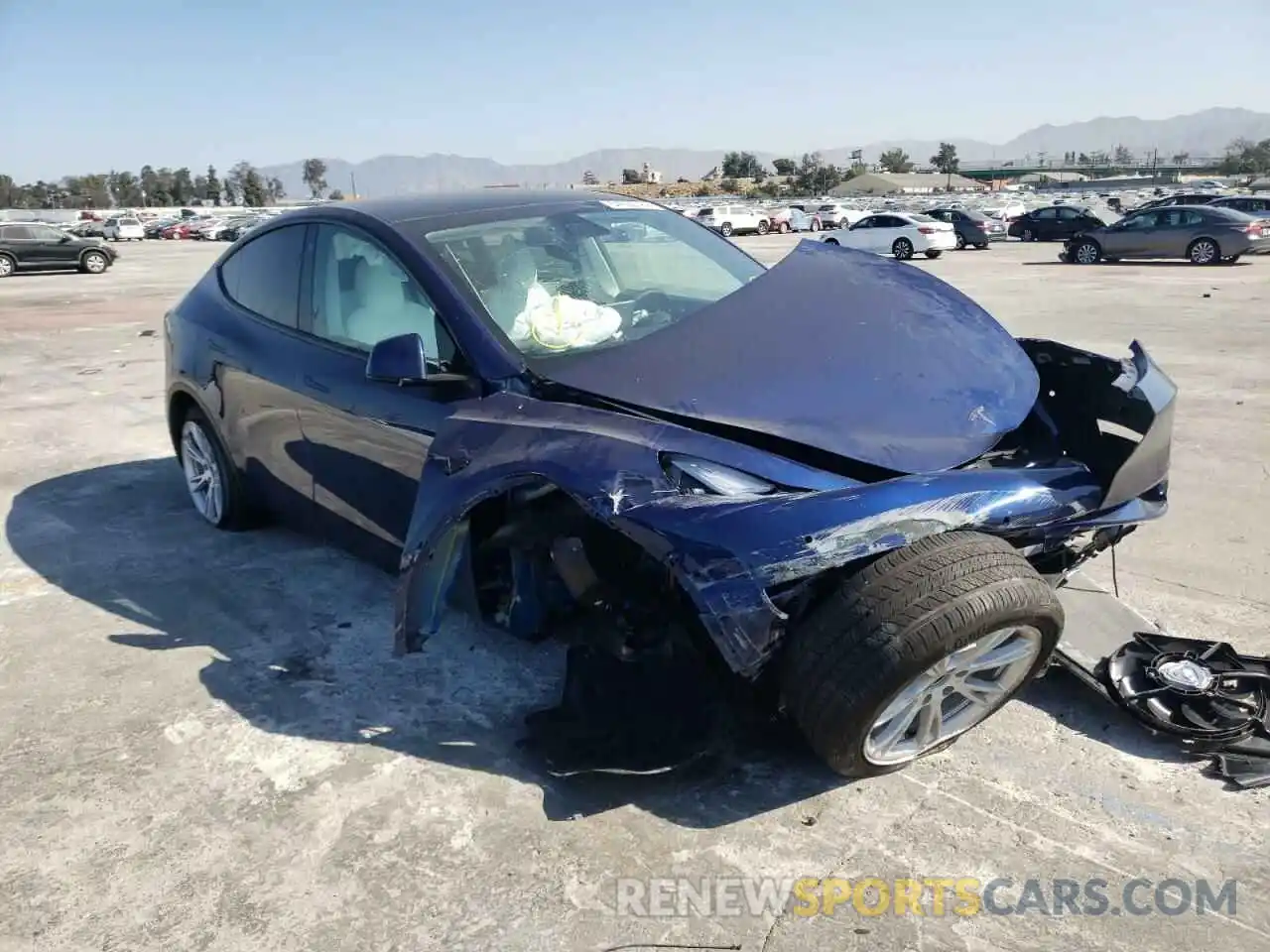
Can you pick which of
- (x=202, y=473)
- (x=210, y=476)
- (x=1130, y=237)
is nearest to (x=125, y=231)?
(x=1130, y=237)

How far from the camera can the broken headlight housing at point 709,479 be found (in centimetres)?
258

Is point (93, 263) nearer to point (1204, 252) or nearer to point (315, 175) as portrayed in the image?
point (1204, 252)

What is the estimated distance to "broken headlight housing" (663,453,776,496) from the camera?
258 centimetres

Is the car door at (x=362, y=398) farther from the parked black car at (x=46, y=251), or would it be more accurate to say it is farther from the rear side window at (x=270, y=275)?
the parked black car at (x=46, y=251)

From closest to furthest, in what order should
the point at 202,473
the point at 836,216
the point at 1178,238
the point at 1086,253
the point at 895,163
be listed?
1. the point at 202,473
2. the point at 1178,238
3. the point at 1086,253
4. the point at 836,216
5. the point at 895,163

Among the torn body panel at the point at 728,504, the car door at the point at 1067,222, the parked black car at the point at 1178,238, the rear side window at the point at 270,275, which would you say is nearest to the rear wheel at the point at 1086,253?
the parked black car at the point at 1178,238

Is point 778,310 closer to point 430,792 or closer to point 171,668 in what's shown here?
point 430,792

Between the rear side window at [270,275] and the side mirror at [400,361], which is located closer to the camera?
the side mirror at [400,361]

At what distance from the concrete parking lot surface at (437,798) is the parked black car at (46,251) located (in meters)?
25.9

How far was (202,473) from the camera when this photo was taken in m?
5.18

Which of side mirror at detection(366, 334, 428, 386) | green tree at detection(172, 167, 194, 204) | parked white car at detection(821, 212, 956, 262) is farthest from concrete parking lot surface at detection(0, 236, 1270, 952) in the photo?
green tree at detection(172, 167, 194, 204)

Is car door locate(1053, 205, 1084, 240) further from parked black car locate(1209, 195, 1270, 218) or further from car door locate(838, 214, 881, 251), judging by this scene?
car door locate(838, 214, 881, 251)

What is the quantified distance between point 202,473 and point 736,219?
41.8m

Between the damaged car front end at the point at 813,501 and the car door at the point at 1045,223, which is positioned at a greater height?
the car door at the point at 1045,223
